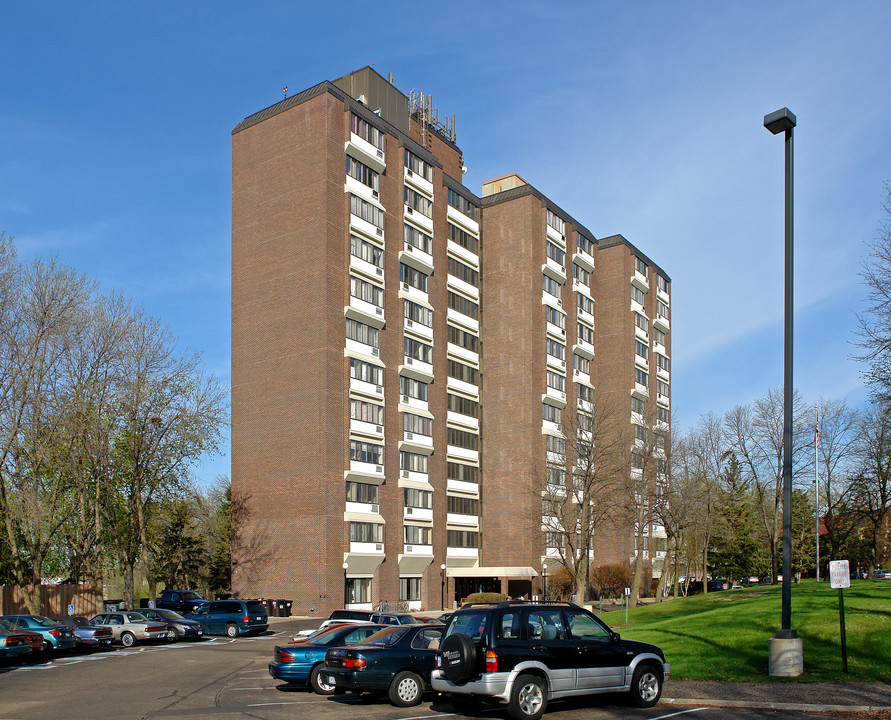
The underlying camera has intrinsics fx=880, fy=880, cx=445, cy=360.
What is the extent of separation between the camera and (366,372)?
56719mm

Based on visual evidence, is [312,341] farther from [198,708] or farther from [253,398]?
[198,708]

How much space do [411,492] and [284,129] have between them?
84.5ft

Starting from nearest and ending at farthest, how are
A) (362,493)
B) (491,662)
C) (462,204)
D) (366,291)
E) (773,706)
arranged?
(491,662)
(773,706)
(362,493)
(366,291)
(462,204)

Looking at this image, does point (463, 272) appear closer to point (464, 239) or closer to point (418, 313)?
point (464, 239)

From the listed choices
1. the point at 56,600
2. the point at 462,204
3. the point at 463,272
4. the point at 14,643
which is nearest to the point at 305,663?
the point at 14,643

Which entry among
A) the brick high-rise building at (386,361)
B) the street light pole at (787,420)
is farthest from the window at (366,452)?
the street light pole at (787,420)

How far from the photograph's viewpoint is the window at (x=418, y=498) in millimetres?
59781

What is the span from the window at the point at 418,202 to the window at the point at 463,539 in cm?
2397

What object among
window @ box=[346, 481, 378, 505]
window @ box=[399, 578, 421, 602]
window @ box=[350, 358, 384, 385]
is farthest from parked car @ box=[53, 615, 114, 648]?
window @ box=[399, 578, 421, 602]

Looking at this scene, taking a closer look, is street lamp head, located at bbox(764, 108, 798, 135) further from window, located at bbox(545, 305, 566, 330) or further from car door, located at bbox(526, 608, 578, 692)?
window, located at bbox(545, 305, 566, 330)

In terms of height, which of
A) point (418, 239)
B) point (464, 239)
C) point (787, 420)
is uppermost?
point (464, 239)

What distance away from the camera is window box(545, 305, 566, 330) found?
7488cm

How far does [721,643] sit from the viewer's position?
68.5 feet

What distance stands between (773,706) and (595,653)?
115 inches
